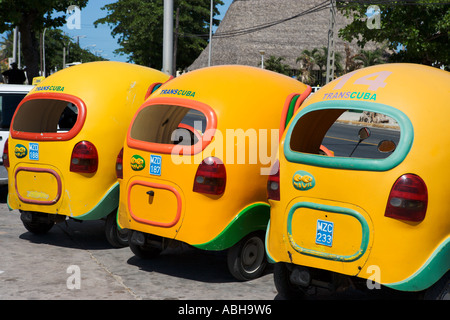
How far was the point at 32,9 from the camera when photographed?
20516 mm

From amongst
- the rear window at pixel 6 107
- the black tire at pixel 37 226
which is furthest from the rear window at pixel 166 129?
the rear window at pixel 6 107

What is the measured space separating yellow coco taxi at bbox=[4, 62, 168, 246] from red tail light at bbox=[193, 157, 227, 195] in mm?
1630

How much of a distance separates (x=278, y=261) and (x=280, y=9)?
85.5 m

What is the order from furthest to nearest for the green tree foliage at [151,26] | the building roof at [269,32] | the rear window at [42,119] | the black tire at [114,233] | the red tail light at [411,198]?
the building roof at [269,32]
the green tree foliage at [151,26]
the black tire at [114,233]
the rear window at [42,119]
the red tail light at [411,198]

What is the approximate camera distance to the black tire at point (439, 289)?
4703mm

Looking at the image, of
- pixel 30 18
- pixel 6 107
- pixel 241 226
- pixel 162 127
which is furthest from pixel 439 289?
pixel 30 18

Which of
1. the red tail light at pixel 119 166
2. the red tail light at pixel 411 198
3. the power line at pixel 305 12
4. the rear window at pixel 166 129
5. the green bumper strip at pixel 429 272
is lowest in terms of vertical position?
the green bumper strip at pixel 429 272

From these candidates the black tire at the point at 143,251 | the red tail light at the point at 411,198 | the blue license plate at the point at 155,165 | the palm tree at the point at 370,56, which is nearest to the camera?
the red tail light at the point at 411,198

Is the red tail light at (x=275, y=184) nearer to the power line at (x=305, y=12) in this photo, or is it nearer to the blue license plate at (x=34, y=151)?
the blue license plate at (x=34, y=151)

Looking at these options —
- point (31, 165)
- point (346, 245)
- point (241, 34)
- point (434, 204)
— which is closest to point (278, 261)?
point (346, 245)

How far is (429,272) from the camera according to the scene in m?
4.56

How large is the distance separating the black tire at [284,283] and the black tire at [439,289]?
1.18 meters

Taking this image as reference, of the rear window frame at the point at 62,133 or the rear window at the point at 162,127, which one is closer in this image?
the rear window at the point at 162,127

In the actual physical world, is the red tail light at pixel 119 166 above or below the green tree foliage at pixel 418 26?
below
